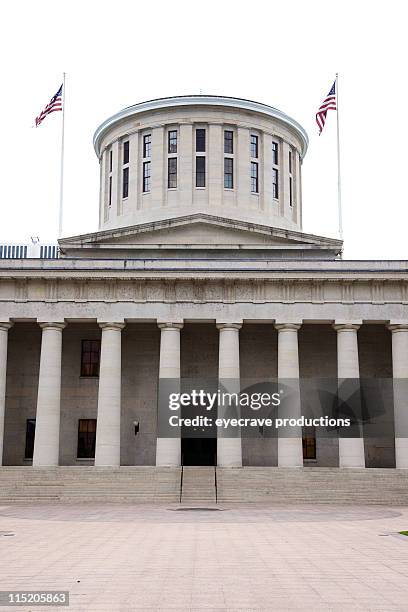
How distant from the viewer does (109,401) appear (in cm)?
4397

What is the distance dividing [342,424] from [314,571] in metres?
29.2

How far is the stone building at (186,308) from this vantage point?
44.7m

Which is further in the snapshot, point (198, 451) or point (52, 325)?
point (198, 451)

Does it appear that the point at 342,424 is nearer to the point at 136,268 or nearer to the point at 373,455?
the point at 373,455

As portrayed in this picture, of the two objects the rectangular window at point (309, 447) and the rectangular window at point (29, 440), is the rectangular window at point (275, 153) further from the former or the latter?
Result: the rectangular window at point (29, 440)

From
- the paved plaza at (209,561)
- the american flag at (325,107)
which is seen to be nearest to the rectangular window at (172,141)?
the american flag at (325,107)

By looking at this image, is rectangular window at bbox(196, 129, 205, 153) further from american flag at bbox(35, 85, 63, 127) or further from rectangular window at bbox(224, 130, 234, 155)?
american flag at bbox(35, 85, 63, 127)

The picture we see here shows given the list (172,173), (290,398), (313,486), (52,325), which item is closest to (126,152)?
(172,173)

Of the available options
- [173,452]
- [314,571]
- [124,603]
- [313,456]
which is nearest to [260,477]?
[173,452]

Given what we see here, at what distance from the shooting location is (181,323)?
45.0 meters

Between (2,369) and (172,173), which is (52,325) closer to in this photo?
(2,369)

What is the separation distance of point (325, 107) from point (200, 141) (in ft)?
34.3

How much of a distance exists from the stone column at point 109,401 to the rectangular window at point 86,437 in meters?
5.21

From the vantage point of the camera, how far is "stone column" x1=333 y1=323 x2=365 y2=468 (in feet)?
143
